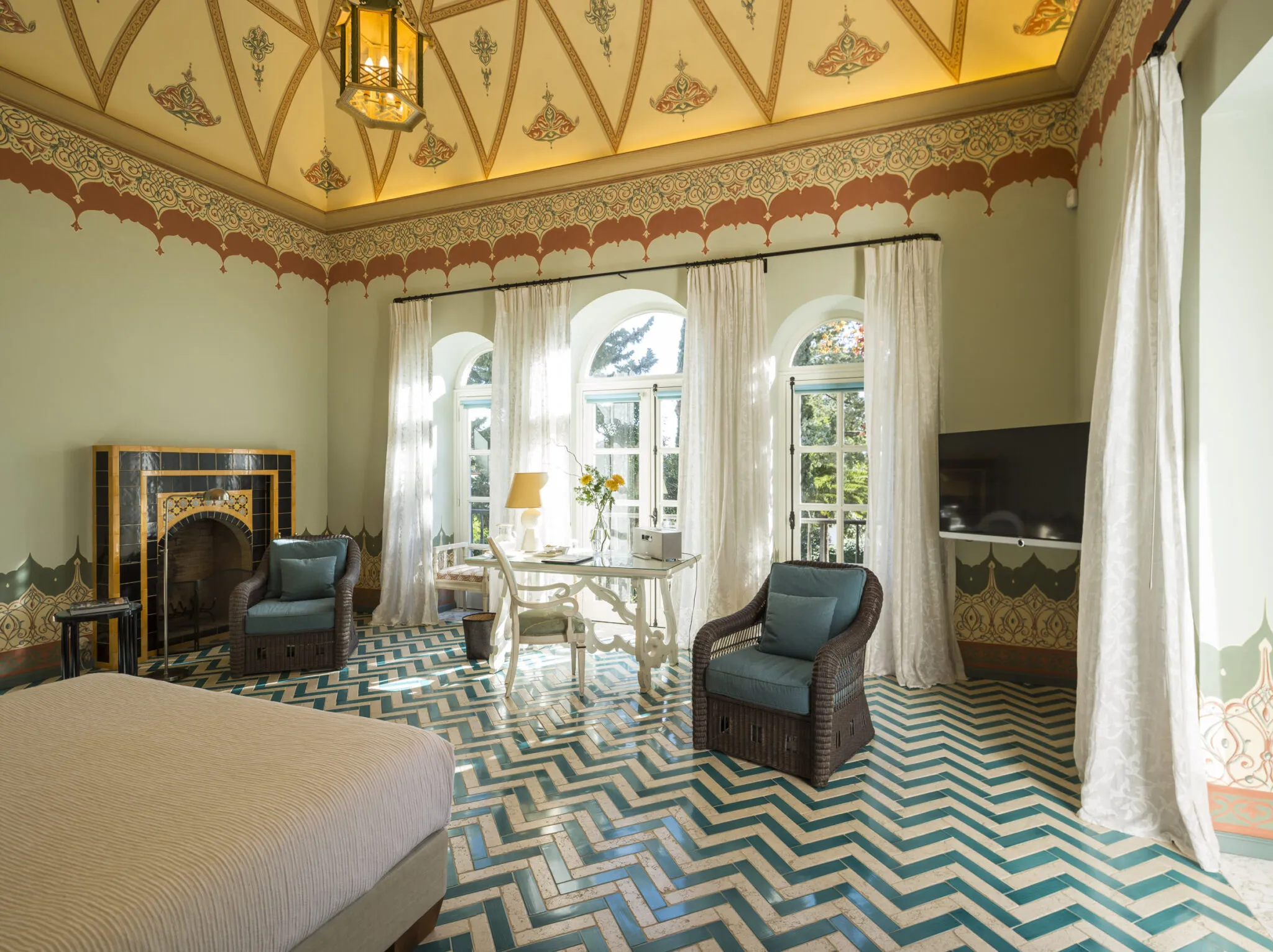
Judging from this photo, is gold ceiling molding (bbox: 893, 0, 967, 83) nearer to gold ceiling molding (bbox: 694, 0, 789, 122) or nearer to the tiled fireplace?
gold ceiling molding (bbox: 694, 0, 789, 122)

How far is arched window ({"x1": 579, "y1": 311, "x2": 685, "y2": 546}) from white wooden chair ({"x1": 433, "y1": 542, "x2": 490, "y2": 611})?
4.34ft

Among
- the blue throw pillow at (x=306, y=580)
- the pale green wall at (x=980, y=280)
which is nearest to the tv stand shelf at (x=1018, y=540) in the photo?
the pale green wall at (x=980, y=280)

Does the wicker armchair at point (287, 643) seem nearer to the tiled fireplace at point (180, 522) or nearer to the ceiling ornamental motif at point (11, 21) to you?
the tiled fireplace at point (180, 522)

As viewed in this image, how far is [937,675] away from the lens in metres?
4.47

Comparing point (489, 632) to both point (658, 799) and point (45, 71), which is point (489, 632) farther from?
point (45, 71)

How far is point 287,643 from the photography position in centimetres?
468

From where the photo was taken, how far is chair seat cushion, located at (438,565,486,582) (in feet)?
19.9

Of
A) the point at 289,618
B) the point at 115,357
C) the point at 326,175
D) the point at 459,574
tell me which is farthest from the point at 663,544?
the point at 326,175

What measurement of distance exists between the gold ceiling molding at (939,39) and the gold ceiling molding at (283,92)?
495 centimetres

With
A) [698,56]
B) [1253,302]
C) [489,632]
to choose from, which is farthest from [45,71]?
[1253,302]

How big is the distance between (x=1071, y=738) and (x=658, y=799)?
234 centimetres

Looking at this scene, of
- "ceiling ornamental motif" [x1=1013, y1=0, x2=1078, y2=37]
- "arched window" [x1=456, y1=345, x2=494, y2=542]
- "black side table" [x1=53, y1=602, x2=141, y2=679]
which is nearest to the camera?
"black side table" [x1=53, y1=602, x2=141, y2=679]

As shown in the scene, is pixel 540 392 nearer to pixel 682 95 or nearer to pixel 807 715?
pixel 682 95

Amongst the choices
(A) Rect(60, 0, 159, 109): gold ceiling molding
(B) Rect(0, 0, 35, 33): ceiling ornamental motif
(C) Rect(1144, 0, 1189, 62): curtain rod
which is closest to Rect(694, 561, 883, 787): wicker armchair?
(C) Rect(1144, 0, 1189, 62): curtain rod
